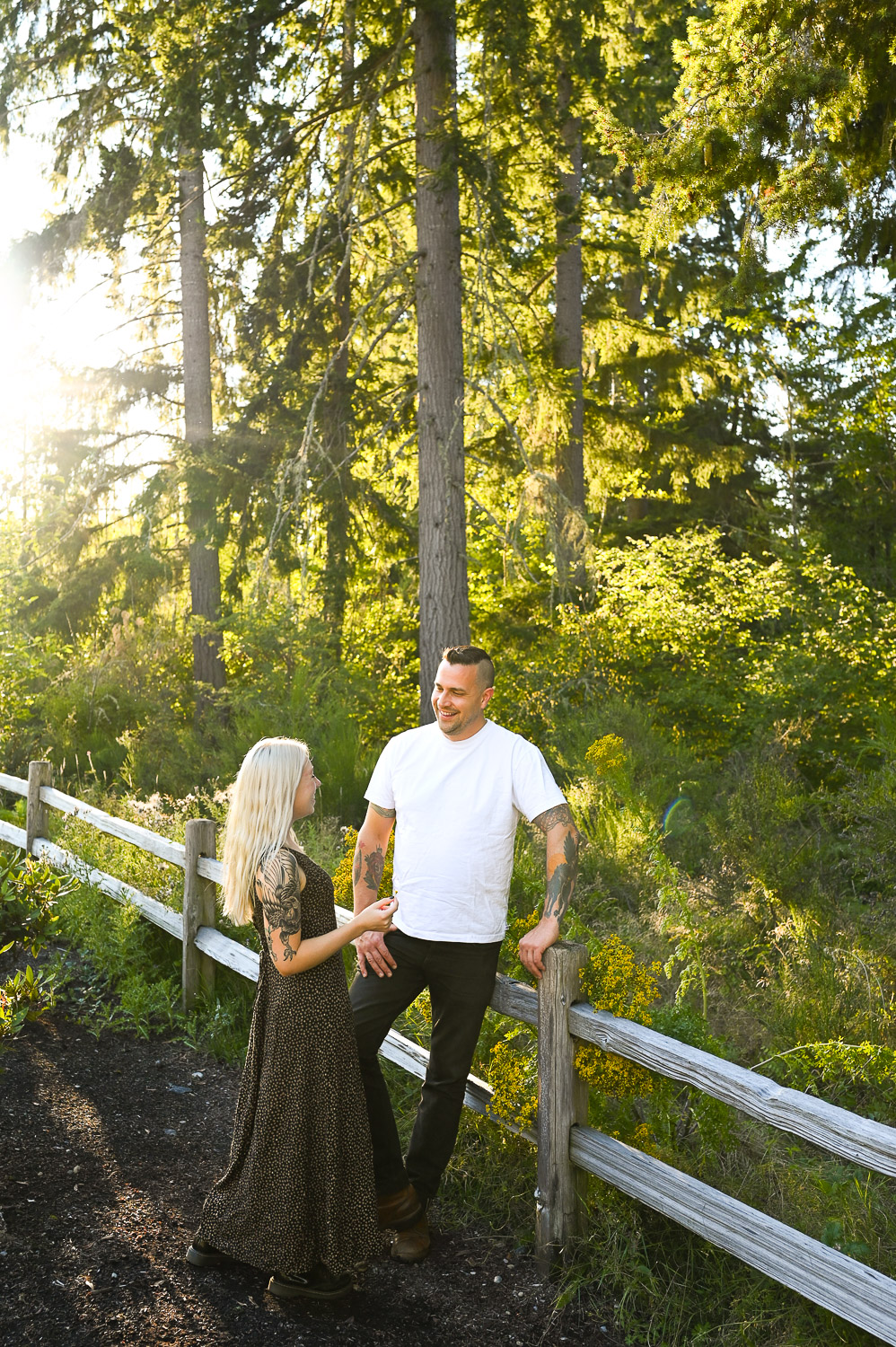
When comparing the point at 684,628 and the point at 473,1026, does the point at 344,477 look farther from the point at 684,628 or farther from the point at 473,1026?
the point at 473,1026

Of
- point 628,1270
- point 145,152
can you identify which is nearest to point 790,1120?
point 628,1270

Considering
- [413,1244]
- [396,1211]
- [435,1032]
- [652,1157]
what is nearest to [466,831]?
[435,1032]

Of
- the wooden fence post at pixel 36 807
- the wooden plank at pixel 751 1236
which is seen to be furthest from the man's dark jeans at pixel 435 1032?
the wooden fence post at pixel 36 807

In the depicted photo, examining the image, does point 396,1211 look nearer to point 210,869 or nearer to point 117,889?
point 210,869

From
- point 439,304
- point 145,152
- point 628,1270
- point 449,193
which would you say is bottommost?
point 628,1270

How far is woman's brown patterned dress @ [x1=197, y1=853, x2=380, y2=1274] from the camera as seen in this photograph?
3.39 m

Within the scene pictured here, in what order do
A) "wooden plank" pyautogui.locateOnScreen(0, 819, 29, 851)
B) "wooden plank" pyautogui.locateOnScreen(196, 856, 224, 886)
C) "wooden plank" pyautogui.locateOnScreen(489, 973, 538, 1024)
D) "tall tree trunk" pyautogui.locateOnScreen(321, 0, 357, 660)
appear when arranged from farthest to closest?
1. "tall tree trunk" pyautogui.locateOnScreen(321, 0, 357, 660)
2. "wooden plank" pyautogui.locateOnScreen(0, 819, 29, 851)
3. "wooden plank" pyautogui.locateOnScreen(196, 856, 224, 886)
4. "wooden plank" pyautogui.locateOnScreen(489, 973, 538, 1024)

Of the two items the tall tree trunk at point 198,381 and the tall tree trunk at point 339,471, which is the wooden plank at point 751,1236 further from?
the tall tree trunk at point 198,381

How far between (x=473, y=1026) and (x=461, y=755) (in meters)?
1.00

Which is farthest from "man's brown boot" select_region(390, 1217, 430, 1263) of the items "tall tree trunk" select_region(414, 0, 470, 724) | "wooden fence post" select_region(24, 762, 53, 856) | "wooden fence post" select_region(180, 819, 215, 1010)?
"tall tree trunk" select_region(414, 0, 470, 724)

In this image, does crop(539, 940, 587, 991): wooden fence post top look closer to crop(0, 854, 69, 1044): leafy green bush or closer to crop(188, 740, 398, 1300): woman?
crop(188, 740, 398, 1300): woman

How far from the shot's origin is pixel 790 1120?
2.92m

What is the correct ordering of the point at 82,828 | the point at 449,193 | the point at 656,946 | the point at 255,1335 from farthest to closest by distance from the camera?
the point at 449,193 < the point at 82,828 < the point at 656,946 < the point at 255,1335

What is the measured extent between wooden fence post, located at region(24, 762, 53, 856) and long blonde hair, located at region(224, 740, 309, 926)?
5.58 m
